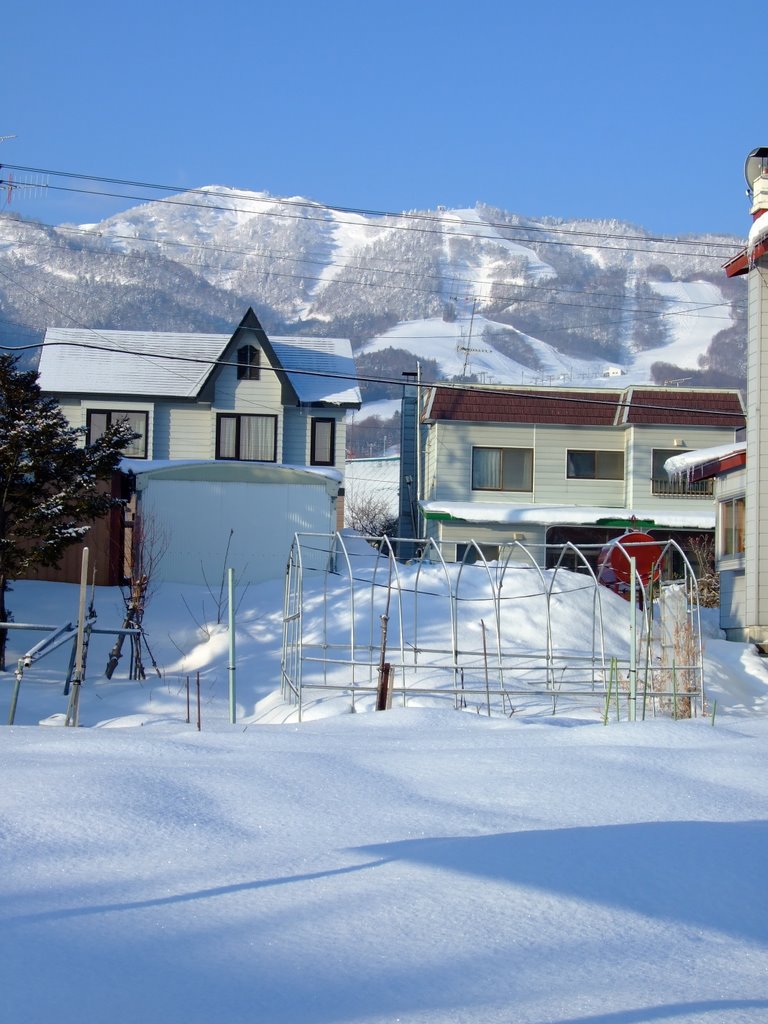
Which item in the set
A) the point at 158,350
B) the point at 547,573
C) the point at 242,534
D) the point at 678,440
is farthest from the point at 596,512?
the point at 158,350

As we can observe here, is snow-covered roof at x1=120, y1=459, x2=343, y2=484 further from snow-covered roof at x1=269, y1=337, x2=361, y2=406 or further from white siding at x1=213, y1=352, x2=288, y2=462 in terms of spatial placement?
white siding at x1=213, y1=352, x2=288, y2=462

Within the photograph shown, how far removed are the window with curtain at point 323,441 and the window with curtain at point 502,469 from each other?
3.92 meters

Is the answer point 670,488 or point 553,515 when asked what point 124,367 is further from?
point 670,488

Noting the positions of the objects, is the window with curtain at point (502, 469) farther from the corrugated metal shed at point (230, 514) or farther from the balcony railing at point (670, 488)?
the corrugated metal shed at point (230, 514)

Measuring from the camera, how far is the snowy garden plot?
13.8m

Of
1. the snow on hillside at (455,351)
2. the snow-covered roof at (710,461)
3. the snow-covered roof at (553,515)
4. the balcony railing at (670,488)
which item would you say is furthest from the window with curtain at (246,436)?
the snow on hillside at (455,351)

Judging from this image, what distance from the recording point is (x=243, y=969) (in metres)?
3.48

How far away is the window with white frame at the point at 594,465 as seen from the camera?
29.8m

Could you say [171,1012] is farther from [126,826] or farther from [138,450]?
[138,450]

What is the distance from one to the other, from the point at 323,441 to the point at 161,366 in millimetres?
4927

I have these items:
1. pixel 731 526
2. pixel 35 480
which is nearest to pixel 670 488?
pixel 731 526

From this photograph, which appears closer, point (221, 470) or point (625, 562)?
point (625, 562)

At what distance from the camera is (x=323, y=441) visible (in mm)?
29094

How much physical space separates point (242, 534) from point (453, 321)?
18096 cm
